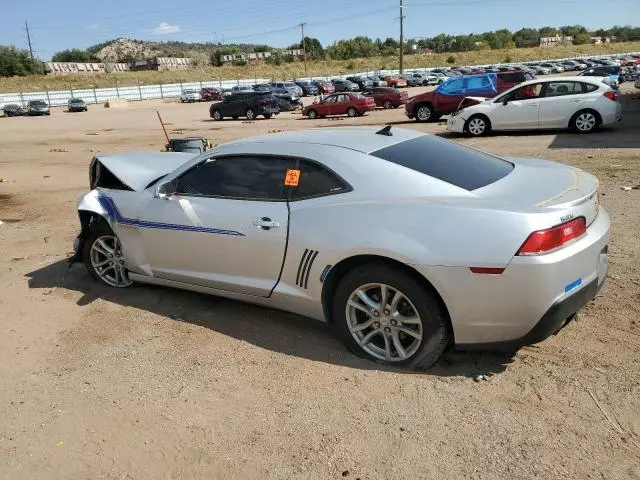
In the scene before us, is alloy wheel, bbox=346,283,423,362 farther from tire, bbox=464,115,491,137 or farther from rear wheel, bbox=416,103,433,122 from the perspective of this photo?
rear wheel, bbox=416,103,433,122

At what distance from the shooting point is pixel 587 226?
3.32 m

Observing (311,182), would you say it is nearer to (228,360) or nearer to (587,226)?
(228,360)

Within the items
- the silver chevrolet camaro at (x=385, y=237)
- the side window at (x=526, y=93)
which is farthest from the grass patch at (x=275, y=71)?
the silver chevrolet camaro at (x=385, y=237)

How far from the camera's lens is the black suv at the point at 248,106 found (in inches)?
1220

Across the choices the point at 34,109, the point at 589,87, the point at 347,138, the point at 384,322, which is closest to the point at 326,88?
the point at 34,109

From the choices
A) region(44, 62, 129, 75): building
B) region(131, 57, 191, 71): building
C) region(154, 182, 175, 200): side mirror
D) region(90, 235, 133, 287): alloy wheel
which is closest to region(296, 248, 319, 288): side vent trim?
region(154, 182, 175, 200): side mirror

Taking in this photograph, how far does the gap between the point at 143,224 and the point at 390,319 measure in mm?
2391

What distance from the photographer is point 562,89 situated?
14758 millimetres

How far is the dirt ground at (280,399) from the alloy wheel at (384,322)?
139 millimetres

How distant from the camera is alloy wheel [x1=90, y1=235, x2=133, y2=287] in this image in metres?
5.22

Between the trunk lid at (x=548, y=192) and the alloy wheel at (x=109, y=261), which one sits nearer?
the trunk lid at (x=548, y=192)

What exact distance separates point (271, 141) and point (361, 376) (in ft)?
6.21

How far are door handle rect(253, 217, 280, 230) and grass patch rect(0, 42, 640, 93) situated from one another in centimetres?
7976

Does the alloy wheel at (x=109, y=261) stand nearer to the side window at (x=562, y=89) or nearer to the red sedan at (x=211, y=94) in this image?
the side window at (x=562, y=89)
